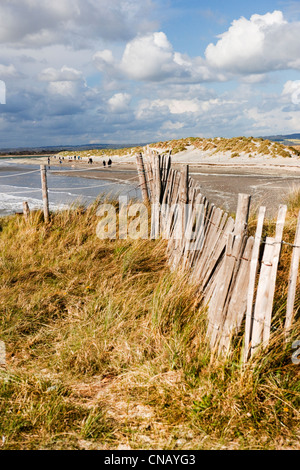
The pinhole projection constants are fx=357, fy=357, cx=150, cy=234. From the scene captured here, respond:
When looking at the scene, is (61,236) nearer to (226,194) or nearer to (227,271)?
(227,271)

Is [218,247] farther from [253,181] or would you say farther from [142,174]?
[253,181]

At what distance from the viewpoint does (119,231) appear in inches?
223

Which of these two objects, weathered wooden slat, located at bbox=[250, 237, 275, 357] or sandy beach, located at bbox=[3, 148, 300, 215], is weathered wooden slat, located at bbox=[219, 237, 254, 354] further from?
sandy beach, located at bbox=[3, 148, 300, 215]

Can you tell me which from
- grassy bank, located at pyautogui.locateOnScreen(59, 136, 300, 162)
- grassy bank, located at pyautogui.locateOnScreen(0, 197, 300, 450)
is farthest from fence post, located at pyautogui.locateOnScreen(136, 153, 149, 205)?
grassy bank, located at pyautogui.locateOnScreen(59, 136, 300, 162)

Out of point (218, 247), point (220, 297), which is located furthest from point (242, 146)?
point (220, 297)

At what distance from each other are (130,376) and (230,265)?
43.2 inches

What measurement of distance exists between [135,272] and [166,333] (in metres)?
1.46

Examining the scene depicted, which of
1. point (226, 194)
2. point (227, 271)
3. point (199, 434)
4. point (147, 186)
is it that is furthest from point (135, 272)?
point (226, 194)

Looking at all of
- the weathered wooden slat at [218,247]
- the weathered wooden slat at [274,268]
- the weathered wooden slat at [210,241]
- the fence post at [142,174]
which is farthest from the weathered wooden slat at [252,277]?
the fence post at [142,174]

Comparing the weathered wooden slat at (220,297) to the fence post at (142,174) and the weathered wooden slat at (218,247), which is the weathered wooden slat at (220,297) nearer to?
the weathered wooden slat at (218,247)

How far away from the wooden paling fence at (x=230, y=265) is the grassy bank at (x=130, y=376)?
0.46 ft

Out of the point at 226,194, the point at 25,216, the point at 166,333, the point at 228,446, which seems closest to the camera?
the point at 228,446

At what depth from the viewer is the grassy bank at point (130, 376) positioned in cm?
219

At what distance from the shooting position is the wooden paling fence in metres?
2.40
